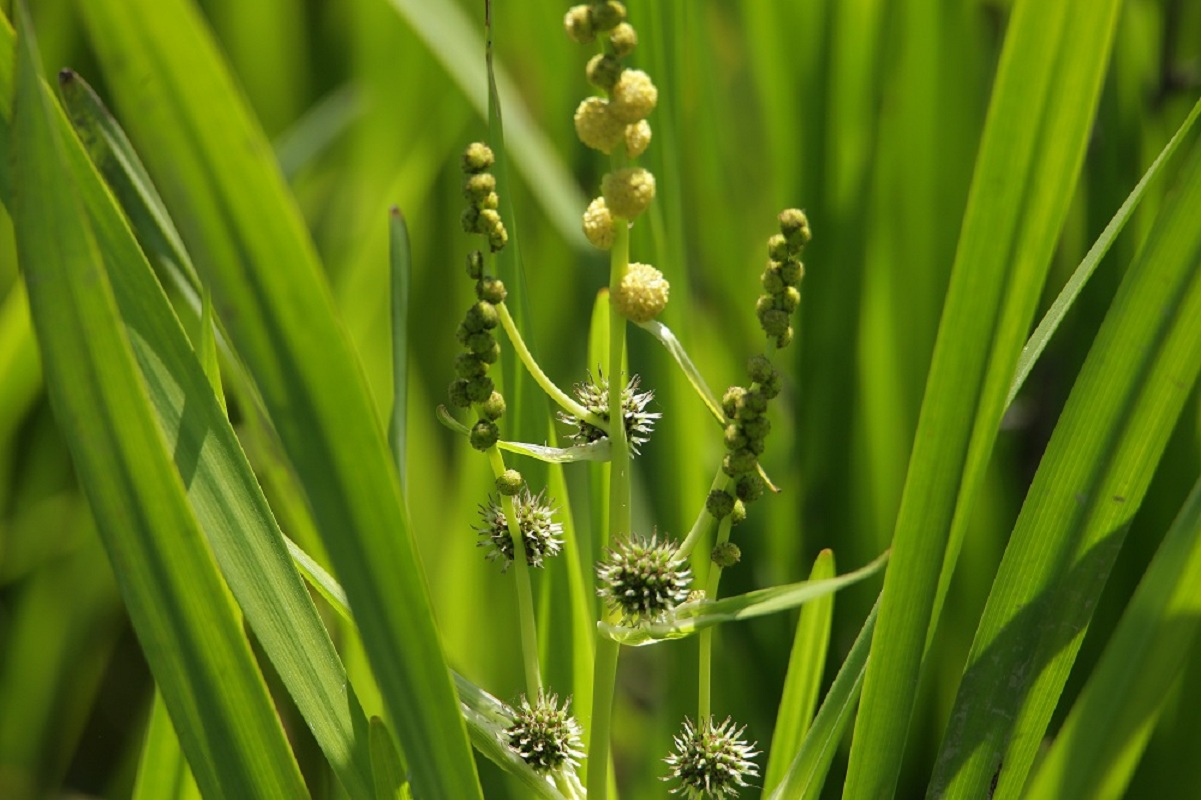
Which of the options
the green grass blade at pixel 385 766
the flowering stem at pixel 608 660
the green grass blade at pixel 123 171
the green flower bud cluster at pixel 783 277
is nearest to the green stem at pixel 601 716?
the flowering stem at pixel 608 660

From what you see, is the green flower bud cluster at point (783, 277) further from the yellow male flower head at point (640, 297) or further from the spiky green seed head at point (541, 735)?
the spiky green seed head at point (541, 735)

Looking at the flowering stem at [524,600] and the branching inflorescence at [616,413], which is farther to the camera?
the flowering stem at [524,600]

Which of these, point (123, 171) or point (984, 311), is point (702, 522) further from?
point (123, 171)

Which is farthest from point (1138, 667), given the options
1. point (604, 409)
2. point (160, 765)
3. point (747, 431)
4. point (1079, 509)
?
point (160, 765)

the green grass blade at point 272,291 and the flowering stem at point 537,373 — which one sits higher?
the flowering stem at point 537,373

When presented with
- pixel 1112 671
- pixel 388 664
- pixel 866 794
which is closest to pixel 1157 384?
pixel 1112 671

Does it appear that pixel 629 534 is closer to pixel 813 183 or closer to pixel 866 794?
pixel 866 794

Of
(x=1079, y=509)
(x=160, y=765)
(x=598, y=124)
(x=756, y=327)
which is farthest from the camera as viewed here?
(x=756, y=327)
